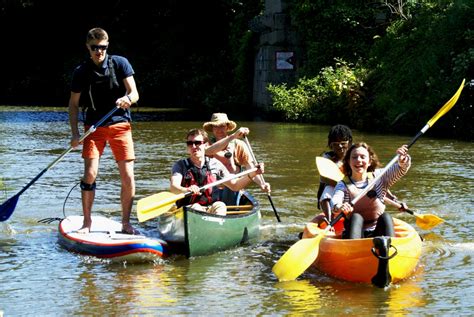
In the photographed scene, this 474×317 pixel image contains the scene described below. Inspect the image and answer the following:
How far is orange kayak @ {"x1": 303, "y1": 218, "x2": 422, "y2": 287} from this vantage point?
7268mm

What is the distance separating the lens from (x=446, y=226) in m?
9.89

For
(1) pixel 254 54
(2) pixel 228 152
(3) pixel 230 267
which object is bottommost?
(3) pixel 230 267

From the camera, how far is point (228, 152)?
31.2ft

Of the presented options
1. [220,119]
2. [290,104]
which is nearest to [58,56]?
[290,104]

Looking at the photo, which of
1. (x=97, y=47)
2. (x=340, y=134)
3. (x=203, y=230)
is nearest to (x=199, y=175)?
(x=203, y=230)

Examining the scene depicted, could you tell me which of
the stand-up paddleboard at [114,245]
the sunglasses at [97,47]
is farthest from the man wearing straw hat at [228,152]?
the sunglasses at [97,47]

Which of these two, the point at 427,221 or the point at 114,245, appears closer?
the point at 114,245

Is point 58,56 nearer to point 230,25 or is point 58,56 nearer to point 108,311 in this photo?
point 230,25

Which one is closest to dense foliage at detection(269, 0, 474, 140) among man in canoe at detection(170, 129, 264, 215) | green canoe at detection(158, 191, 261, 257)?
man in canoe at detection(170, 129, 264, 215)

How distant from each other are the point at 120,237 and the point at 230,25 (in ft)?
76.5

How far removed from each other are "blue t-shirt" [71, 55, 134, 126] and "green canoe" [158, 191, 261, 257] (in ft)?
3.24

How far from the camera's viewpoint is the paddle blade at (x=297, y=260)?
7.46 m

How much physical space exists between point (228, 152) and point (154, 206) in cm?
149

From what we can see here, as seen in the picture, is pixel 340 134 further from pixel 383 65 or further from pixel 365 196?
pixel 383 65
